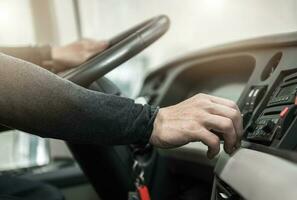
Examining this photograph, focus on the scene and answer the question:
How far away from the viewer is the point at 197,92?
1223 mm

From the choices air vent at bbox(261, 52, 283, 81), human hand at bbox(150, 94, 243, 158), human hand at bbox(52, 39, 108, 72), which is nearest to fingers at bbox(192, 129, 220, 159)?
human hand at bbox(150, 94, 243, 158)

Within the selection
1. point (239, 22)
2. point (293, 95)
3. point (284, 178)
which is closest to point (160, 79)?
point (239, 22)

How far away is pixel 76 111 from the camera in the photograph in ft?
1.98

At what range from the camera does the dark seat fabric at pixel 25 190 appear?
2.73 ft

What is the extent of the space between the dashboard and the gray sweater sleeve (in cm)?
14

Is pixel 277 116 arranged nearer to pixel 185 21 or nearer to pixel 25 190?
pixel 25 190

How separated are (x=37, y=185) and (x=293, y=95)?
0.53m

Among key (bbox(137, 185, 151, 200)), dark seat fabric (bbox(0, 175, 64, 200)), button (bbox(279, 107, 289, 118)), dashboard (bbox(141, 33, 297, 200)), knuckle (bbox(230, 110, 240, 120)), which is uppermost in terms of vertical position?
knuckle (bbox(230, 110, 240, 120))

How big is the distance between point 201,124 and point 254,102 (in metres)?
0.22

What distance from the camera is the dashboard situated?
52cm

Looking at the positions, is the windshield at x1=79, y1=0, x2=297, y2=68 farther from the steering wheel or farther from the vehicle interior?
the steering wheel

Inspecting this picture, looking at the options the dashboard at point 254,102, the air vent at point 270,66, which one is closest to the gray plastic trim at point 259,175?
the dashboard at point 254,102

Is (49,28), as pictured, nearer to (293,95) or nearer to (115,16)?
(115,16)

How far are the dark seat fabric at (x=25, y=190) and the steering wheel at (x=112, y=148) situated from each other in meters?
0.16
